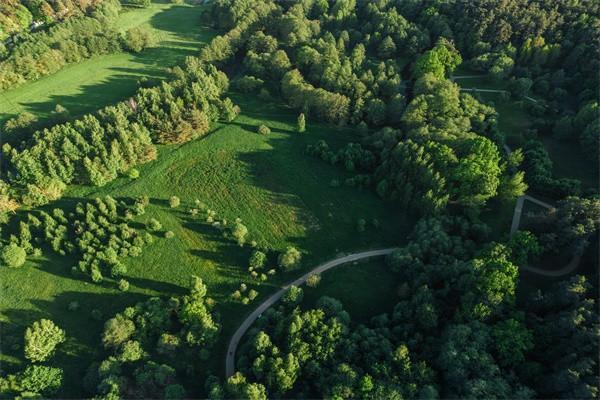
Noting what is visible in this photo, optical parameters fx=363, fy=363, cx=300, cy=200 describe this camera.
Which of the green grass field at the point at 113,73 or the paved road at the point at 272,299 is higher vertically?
the green grass field at the point at 113,73

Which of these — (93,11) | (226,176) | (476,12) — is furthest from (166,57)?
(476,12)

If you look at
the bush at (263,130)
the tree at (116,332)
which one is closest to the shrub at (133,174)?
the bush at (263,130)

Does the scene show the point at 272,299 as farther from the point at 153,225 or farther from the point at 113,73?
the point at 113,73

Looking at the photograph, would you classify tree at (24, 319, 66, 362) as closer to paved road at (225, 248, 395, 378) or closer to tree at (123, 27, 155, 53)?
paved road at (225, 248, 395, 378)

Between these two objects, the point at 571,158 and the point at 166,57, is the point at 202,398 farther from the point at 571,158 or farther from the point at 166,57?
the point at 166,57

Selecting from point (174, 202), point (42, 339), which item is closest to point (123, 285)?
point (42, 339)

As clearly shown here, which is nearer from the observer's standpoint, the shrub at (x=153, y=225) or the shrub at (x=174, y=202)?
the shrub at (x=153, y=225)

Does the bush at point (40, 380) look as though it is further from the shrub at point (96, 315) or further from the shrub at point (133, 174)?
the shrub at point (133, 174)
